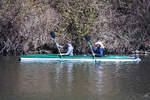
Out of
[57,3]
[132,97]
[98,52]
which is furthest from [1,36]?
[132,97]

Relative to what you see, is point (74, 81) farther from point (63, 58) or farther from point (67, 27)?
point (67, 27)

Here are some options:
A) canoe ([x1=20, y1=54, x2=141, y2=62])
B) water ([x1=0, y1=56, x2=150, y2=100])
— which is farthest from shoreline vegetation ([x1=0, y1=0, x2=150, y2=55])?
water ([x1=0, y1=56, x2=150, y2=100])

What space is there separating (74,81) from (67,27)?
15.9 meters

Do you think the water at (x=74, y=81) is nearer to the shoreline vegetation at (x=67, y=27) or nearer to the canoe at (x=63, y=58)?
the canoe at (x=63, y=58)

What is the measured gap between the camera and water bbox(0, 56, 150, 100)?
13.8 metres

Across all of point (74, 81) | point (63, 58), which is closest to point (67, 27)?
point (63, 58)

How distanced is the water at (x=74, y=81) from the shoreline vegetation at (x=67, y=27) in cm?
712

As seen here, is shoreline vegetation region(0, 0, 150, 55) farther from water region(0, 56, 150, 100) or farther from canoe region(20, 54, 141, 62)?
water region(0, 56, 150, 100)

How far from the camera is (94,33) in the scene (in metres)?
32.0

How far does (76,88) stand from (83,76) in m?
3.54

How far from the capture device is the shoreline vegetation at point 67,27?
30.9 metres

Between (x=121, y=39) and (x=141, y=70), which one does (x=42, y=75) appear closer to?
(x=141, y=70)

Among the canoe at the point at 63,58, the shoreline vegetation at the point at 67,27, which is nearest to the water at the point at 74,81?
the canoe at the point at 63,58

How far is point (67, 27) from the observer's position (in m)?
32.5
